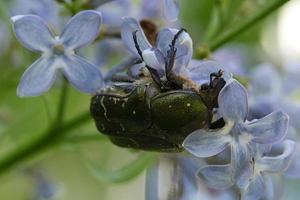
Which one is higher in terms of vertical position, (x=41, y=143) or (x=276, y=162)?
(x=276, y=162)

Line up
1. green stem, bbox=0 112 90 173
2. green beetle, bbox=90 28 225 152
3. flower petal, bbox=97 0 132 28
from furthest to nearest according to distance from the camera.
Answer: flower petal, bbox=97 0 132 28 → green stem, bbox=0 112 90 173 → green beetle, bbox=90 28 225 152

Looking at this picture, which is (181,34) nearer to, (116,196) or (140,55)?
(140,55)

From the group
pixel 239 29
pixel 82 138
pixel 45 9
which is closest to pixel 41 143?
pixel 82 138

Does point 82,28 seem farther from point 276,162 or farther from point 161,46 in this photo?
point 276,162

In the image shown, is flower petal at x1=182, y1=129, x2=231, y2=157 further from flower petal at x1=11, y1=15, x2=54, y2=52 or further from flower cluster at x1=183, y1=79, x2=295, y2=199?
flower petal at x1=11, y1=15, x2=54, y2=52

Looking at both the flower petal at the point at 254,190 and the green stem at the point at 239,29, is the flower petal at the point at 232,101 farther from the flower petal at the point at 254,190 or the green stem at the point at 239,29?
the green stem at the point at 239,29

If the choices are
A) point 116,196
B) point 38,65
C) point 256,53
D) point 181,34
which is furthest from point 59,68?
point 116,196

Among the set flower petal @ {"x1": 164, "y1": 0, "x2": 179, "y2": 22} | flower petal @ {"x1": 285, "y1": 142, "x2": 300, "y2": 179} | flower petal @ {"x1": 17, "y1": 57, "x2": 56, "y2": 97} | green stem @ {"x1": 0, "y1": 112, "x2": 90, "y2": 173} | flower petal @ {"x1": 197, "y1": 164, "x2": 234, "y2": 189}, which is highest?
flower petal @ {"x1": 164, "y1": 0, "x2": 179, "y2": 22}

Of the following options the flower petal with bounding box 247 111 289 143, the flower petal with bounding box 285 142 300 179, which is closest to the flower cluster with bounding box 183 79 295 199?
the flower petal with bounding box 247 111 289 143

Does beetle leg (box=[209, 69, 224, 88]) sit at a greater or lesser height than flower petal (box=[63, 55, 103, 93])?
greater
